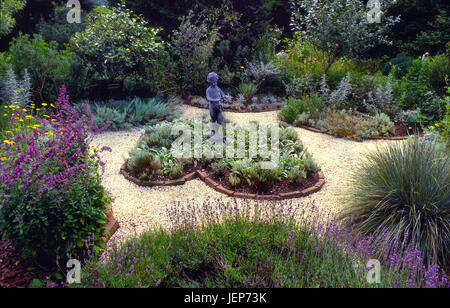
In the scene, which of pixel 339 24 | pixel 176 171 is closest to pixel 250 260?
pixel 176 171

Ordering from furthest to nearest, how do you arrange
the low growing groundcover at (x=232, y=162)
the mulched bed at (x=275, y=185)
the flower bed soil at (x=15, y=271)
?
A: the low growing groundcover at (x=232, y=162), the mulched bed at (x=275, y=185), the flower bed soil at (x=15, y=271)

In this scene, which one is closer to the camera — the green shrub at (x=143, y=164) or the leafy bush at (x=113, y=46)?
the green shrub at (x=143, y=164)

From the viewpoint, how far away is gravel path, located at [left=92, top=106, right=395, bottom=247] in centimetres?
466

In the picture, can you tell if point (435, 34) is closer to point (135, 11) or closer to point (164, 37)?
point (164, 37)

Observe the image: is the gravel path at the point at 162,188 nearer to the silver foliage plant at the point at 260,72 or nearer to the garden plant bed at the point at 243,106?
the garden plant bed at the point at 243,106

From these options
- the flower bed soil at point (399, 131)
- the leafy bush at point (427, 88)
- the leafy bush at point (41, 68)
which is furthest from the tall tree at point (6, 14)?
the leafy bush at point (427, 88)

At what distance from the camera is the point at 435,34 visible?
36.7 ft

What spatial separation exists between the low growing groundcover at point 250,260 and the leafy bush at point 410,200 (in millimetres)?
388

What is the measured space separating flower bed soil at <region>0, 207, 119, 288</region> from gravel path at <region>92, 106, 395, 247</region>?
0.86 m

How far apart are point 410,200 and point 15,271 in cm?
392

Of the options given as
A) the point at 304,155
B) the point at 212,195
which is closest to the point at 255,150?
the point at 304,155

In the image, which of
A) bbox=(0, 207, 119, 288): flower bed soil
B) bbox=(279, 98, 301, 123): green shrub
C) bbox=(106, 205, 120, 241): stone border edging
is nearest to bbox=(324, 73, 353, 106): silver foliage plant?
bbox=(279, 98, 301, 123): green shrub

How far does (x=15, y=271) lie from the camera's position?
10.5ft

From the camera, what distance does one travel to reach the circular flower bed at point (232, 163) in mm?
5367
